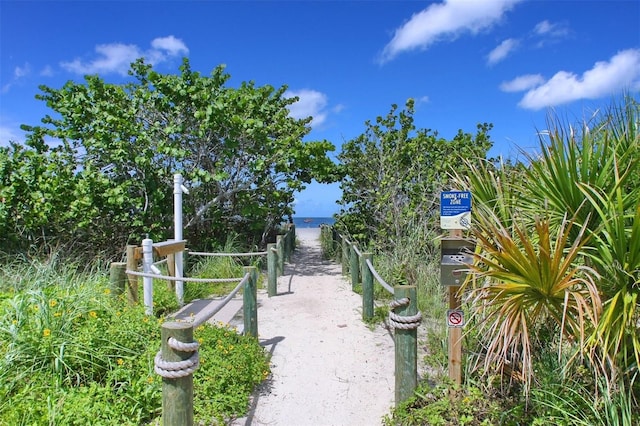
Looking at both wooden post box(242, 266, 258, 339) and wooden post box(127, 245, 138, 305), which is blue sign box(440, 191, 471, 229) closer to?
wooden post box(242, 266, 258, 339)

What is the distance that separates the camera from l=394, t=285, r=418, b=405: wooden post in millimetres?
3557

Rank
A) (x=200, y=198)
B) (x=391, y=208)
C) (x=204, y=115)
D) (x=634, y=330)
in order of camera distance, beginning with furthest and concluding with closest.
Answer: (x=200, y=198)
(x=391, y=208)
(x=204, y=115)
(x=634, y=330)

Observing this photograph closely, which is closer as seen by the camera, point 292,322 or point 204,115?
point 292,322

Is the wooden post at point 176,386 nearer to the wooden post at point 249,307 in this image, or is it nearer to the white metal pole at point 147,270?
the wooden post at point 249,307

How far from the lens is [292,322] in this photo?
6.50m

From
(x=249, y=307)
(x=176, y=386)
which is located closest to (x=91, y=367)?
(x=176, y=386)

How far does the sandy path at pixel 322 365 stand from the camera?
12.7 ft

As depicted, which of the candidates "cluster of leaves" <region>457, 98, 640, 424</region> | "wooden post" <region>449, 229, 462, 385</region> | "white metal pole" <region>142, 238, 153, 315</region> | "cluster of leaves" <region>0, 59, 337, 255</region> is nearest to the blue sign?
"cluster of leaves" <region>457, 98, 640, 424</region>

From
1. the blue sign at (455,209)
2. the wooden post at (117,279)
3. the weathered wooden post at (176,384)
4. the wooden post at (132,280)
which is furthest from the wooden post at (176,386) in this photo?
the wooden post at (132,280)

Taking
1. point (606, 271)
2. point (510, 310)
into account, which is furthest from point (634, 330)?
point (510, 310)

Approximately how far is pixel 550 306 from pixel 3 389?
399cm

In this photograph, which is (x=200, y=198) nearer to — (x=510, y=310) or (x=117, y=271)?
(x=117, y=271)

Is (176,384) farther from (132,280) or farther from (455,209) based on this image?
(132,280)

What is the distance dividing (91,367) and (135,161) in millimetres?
6479
